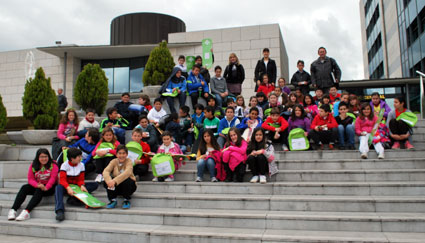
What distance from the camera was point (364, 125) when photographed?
23.3 ft

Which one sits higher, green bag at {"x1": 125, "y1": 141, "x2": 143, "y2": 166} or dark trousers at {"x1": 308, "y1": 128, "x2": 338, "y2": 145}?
dark trousers at {"x1": 308, "y1": 128, "x2": 338, "y2": 145}

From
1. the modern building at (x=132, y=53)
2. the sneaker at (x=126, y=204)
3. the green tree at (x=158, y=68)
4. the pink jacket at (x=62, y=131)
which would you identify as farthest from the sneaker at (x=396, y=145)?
the modern building at (x=132, y=53)

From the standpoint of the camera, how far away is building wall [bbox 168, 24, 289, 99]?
16808 mm

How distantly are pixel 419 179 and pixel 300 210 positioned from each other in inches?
90.0

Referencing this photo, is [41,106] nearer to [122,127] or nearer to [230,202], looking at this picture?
[122,127]

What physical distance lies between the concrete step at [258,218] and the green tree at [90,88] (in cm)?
542

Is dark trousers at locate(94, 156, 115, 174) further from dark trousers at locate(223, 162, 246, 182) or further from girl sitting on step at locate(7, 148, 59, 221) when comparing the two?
dark trousers at locate(223, 162, 246, 182)

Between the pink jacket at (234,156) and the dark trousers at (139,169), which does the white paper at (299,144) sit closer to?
the pink jacket at (234,156)

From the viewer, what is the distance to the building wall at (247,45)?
662 inches

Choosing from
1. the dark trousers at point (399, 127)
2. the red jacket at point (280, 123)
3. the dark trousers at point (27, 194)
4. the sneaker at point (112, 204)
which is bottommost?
the sneaker at point (112, 204)

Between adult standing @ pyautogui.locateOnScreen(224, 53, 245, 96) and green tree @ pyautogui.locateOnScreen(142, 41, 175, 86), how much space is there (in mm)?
Answer: 2096

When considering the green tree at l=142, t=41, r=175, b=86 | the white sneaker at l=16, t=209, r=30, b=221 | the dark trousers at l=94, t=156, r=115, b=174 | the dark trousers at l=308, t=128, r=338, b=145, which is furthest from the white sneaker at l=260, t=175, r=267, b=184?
the green tree at l=142, t=41, r=175, b=86

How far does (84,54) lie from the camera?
19969mm

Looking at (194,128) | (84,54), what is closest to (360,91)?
(194,128)
